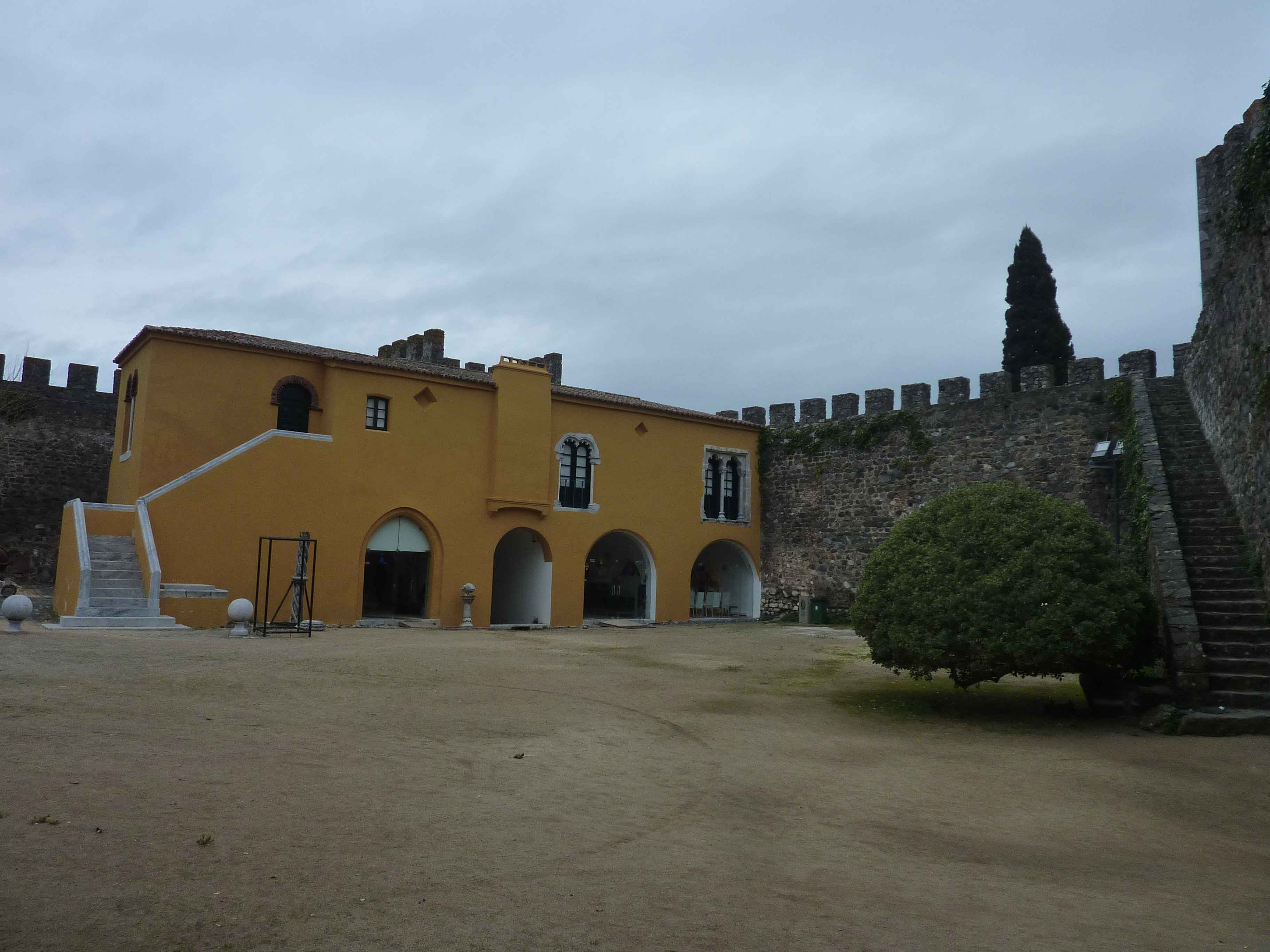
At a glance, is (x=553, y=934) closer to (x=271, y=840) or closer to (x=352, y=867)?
(x=352, y=867)

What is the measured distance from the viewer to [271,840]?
420cm

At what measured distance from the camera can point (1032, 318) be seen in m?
24.7

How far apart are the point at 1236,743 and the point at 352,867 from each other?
693cm

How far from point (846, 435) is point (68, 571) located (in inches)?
630

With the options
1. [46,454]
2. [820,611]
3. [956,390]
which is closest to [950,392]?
[956,390]

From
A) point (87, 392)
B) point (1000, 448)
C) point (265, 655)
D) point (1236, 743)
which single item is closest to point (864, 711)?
point (1236, 743)

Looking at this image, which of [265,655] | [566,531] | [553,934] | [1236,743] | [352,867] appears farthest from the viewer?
[566,531]

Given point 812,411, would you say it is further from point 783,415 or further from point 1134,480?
point 1134,480

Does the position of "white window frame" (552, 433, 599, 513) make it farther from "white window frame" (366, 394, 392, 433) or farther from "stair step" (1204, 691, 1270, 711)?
"stair step" (1204, 691, 1270, 711)

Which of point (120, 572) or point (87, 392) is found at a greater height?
point (87, 392)

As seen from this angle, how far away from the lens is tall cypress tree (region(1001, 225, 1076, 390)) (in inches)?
962

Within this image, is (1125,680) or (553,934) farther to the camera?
(1125,680)

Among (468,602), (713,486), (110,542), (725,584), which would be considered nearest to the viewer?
(110,542)

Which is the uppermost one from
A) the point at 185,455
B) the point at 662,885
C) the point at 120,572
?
the point at 185,455
